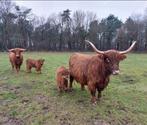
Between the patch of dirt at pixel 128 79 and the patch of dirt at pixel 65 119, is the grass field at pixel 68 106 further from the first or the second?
the patch of dirt at pixel 128 79

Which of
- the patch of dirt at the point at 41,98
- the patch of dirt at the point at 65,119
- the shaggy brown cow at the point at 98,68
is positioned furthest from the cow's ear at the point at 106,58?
the patch of dirt at the point at 41,98

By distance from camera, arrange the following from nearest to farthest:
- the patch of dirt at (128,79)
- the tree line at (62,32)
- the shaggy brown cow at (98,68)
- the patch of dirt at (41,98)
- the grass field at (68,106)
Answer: the grass field at (68,106), the shaggy brown cow at (98,68), the patch of dirt at (41,98), the patch of dirt at (128,79), the tree line at (62,32)

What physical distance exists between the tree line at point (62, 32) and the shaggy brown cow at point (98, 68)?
125ft

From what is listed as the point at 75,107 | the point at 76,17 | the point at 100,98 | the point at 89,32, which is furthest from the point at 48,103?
the point at 76,17

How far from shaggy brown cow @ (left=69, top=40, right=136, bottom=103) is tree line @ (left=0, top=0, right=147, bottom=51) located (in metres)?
38.0

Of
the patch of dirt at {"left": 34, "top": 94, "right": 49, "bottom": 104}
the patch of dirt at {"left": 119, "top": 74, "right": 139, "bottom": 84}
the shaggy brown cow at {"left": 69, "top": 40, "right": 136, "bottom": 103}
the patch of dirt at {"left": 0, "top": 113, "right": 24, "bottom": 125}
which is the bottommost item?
the patch of dirt at {"left": 0, "top": 113, "right": 24, "bottom": 125}

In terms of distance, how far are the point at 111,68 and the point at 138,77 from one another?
19.9 ft

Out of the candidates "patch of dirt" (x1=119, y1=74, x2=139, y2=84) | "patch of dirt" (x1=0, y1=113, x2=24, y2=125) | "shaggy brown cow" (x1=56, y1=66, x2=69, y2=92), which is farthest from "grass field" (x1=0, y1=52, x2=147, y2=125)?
"patch of dirt" (x1=119, y1=74, x2=139, y2=84)

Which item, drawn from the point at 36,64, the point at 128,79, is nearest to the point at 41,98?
the point at 36,64

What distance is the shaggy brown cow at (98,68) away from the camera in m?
6.22

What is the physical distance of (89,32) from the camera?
163 feet

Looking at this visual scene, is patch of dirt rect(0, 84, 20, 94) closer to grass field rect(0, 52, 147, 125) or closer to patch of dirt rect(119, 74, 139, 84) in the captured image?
grass field rect(0, 52, 147, 125)

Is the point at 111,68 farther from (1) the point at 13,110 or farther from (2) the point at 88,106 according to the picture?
(1) the point at 13,110

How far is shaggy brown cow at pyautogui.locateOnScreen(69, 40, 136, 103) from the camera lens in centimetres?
622
